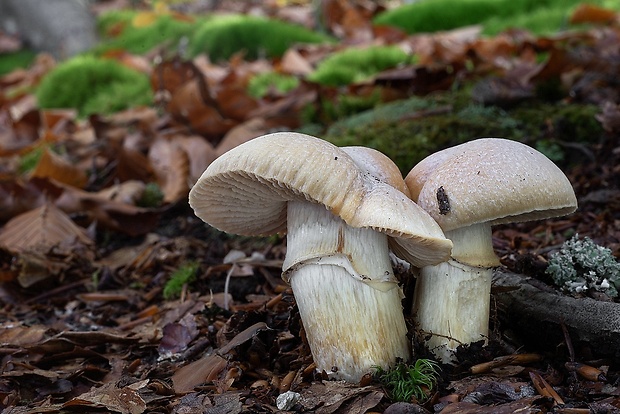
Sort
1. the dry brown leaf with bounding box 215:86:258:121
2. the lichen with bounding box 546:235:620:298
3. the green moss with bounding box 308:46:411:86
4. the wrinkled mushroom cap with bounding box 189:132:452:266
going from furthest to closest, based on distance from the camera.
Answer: the green moss with bounding box 308:46:411:86
the dry brown leaf with bounding box 215:86:258:121
the lichen with bounding box 546:235:620:298
the wrinkled mushroom cap with bounding box 189:132:452:266

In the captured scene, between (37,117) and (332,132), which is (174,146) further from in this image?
(37,117)

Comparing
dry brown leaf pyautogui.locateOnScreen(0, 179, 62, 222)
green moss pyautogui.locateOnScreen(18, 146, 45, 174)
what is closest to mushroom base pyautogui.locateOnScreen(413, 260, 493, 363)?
dry brown leaf pyautogui.locateOnScreen(0, 179, 62, 222)

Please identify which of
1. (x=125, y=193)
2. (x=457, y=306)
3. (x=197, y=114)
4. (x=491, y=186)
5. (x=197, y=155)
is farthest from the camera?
(x=197, y=114)

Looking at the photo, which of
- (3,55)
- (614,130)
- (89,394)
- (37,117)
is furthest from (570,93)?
(3,55)

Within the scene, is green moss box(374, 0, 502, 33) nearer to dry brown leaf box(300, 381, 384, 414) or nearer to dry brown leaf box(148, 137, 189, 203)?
dry brown leaf box(148, 137, 189, 203)

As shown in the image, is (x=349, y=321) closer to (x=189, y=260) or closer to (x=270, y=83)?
(x=189, y=260)

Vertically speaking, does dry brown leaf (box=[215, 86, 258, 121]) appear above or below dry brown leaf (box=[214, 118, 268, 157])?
above

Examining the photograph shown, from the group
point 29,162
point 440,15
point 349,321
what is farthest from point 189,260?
point 440,15
